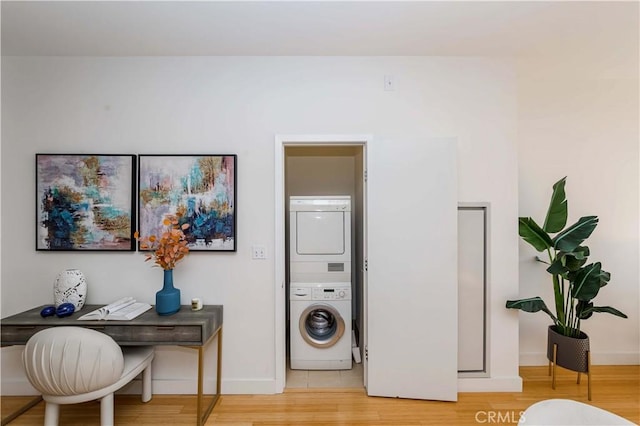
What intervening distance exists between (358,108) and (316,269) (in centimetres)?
157

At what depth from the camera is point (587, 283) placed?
219 centimetres

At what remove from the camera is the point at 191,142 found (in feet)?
7.77

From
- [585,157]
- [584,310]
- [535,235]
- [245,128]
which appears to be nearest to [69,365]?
[245,128]

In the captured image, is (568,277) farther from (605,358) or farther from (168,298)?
(168,298)

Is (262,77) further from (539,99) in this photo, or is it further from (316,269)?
(539,99)

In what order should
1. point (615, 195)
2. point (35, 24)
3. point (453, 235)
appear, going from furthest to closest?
point (615, 195), point (453, 235), point (35, 24)

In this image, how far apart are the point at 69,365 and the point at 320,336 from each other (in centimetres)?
189

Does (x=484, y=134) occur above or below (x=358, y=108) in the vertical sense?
below

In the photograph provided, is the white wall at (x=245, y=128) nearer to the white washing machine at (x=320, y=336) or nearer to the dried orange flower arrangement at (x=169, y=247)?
the dried orange flower arrangement at (x=169, y=247)

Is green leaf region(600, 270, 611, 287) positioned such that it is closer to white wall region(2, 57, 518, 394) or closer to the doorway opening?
white wall region(2, 57, 518, 394)

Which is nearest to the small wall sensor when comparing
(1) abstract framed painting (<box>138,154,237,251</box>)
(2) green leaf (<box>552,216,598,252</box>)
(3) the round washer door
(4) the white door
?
(1) abstract framed painting (<box>138,154,237,251</box>)

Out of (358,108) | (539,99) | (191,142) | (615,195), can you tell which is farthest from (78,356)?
(615,195)

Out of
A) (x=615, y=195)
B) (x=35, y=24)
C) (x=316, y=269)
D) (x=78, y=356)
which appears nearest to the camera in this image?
(x=78, y=356)

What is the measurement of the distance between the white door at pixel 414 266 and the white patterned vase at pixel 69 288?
7.29ft
